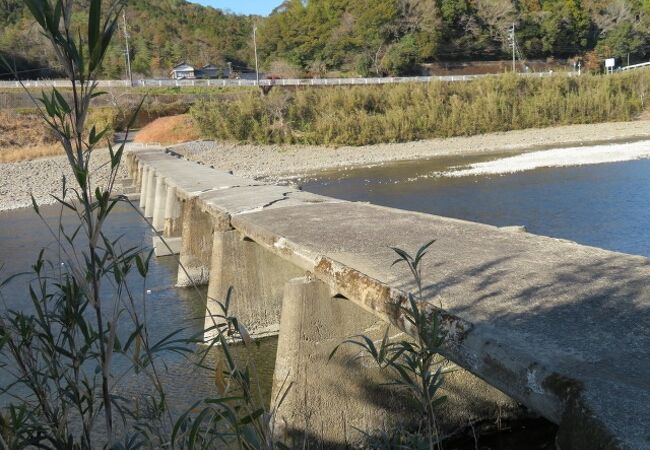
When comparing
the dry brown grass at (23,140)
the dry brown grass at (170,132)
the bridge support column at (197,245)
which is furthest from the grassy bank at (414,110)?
the bridge support column at (197,245)

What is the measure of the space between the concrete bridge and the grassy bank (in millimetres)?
24177

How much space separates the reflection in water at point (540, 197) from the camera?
37.9 ft

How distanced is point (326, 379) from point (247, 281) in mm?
2523

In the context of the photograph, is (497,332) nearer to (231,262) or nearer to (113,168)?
(113,168)

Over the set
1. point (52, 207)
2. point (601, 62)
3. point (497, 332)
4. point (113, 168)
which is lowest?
point (52, 207)

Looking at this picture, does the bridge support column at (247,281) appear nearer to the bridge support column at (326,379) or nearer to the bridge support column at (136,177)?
the bridge support column at (326,379)

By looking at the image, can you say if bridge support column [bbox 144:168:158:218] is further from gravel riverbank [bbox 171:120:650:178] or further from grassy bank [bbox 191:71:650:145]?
grassy bank [bbox 191:71:650:145]

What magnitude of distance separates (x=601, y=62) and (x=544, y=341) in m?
64.4

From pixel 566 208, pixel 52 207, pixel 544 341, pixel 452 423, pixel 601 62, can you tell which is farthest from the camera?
pixel 601 62

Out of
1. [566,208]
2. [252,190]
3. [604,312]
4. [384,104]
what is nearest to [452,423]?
[604,312]

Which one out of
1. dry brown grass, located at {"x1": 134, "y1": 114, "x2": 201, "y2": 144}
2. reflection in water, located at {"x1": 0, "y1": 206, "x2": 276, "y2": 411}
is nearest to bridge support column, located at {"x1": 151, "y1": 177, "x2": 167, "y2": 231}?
reflection in water, located at {"x1": 0, "y1": 206, "x2": 276, "y2": 411}

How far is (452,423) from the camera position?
14.0 feet

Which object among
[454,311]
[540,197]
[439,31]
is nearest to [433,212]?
[540,197]

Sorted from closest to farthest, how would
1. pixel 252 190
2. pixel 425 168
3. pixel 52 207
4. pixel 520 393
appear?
1. pixel 520 393
2. pixel 252 190
3. pixel 52 207
4. pixel 425 168
